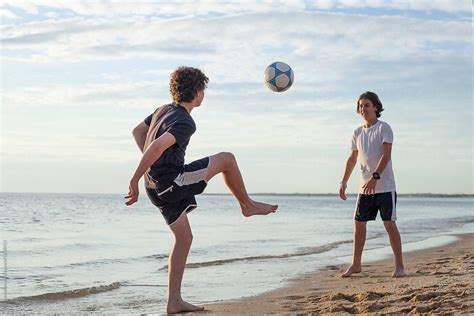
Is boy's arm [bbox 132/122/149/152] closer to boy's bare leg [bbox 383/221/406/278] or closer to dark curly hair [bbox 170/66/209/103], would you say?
dark curly hair [bbox 170/66/209/103]

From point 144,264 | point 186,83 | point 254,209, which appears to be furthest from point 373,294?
point 144,264

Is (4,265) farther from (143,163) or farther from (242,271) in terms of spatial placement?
(143,163)

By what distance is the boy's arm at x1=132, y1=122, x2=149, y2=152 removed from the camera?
5.39 metres

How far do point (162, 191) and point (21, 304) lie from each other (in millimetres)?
2251

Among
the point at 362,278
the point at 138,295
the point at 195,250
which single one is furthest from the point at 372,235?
the point at 138,295

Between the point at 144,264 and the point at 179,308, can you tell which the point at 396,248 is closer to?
the point at 179,308

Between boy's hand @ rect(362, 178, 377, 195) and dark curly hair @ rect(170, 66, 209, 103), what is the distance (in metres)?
2.59

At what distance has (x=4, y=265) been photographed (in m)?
9.33

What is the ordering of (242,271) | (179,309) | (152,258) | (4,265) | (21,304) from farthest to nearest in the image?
(152,258) < (4,265) < (242,271) < (21,304) < (179,309)

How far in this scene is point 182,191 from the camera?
5121 millimetres

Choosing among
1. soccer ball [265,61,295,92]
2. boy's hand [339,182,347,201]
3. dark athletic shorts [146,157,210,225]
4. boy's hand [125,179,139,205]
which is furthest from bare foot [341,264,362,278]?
boy's hand [125,179,139,205]

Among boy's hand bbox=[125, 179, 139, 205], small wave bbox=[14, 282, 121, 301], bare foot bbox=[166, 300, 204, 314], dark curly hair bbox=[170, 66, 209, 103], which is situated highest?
dark curly hair bbox=[170, 66, 209, 103]

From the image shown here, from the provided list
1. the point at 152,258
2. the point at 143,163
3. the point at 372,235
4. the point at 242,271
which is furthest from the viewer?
the point at 372,235

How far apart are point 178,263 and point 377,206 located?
2.77 meters
